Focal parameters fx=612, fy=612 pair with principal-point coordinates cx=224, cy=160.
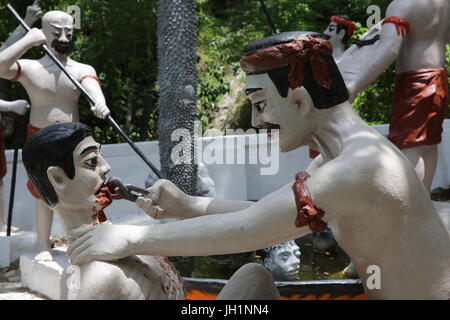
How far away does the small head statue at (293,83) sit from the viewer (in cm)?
197

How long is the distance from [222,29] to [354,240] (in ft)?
25.8

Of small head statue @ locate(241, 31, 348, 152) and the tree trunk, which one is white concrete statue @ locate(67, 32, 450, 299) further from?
the tree trunk

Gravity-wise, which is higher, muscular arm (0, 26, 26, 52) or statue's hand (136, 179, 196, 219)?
muscular arm (0, 26, 26, 52)

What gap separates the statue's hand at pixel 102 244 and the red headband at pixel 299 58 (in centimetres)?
70

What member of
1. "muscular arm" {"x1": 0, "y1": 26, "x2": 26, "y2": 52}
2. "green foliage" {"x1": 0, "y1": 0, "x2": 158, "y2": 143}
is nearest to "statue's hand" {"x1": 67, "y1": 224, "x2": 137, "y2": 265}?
"muscular arm" {"x1": 0, "y1": 26, "x2": 26, "y2": 52}

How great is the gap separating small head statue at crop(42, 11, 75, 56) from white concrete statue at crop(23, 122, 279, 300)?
111 inches

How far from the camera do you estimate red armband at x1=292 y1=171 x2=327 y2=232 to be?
1814 mm

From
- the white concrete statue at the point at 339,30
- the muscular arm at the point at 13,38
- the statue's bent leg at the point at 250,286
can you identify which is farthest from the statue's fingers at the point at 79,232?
the muscular arm at the point at 13,38

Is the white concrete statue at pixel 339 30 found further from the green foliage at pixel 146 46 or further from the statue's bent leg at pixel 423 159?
the green foliage at pixel 146 46

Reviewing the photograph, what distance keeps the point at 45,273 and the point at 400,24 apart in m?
2.96

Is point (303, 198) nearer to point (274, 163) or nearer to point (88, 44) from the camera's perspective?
point (274, 163)

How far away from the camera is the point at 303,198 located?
183 centimetres

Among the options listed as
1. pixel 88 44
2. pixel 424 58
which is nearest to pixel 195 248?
pixel 424 58

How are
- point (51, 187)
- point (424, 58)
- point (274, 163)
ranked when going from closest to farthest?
point (51, 187), point (424, 58), point (274, 163)
